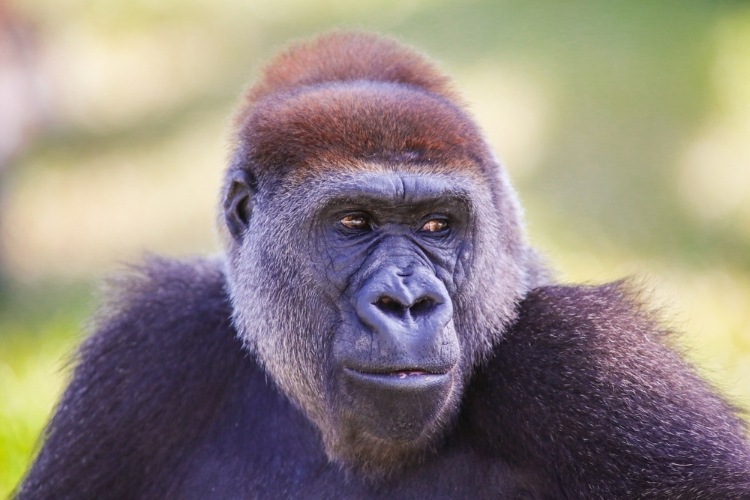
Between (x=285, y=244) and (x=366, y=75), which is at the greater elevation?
(x=366, y=75)

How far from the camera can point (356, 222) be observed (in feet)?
15.6

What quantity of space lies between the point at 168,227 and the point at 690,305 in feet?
17.4

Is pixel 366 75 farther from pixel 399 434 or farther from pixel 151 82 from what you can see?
pixel 151 82

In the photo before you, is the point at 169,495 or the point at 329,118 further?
the point at 169,495

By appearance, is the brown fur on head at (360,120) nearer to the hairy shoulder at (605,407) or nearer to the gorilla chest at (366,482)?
the hairy shoulder at (605,407)

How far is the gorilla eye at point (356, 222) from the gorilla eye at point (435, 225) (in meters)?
0.24

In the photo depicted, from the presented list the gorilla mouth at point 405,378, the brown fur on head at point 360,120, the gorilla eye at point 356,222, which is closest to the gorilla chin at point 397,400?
the gorilla mouth at point 405,378

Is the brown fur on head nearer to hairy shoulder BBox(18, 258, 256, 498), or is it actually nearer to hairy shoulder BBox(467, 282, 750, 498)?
hairy shoulder BBox(467, 282, 750, 498)

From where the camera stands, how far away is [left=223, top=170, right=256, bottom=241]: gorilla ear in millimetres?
5094

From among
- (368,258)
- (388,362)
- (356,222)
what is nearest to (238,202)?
(356,222)

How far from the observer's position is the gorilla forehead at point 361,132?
15.6ft

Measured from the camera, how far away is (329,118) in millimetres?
4828

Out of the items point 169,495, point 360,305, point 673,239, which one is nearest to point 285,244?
point 360,305

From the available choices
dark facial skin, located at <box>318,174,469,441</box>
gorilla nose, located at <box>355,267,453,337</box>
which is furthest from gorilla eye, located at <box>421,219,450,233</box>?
gorilla nose, located at <box>355,267,453,337</box>
